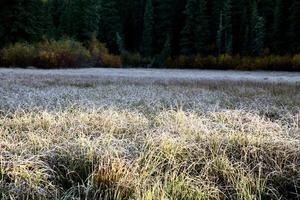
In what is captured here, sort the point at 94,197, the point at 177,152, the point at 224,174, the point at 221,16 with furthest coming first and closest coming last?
the point at 221,16 < the point at 177,152 < the point at 224,174 < the point at 94,197

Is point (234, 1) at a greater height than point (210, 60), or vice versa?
point (234, 1)

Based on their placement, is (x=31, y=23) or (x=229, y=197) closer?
(x=229, y=197)

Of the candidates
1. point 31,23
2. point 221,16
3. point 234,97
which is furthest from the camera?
point 221,16

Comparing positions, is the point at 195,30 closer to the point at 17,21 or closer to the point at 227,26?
the point at 227,26

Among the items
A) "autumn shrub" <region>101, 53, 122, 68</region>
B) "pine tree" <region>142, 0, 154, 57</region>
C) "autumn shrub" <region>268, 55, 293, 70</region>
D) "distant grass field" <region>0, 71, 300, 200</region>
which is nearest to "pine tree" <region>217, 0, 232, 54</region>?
"autumn shrub" <region>268, 55, 293, 70</region>

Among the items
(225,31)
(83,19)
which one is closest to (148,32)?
(83,19)

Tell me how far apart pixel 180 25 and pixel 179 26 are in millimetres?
175

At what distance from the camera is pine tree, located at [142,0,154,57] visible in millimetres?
53375

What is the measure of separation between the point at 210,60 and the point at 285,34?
7496 mm

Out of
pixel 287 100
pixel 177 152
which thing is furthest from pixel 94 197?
pixel 287 100

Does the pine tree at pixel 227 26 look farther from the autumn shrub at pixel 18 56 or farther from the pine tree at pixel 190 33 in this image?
the autumn shrub at pixel 18 56

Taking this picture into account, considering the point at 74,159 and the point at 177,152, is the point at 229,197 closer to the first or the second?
the point at 177,152

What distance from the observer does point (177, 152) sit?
4.94 meters

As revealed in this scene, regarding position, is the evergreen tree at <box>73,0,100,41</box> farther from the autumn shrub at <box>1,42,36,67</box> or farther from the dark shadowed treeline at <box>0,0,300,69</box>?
the autumn shrub at <box>1,42,36,67</box>
